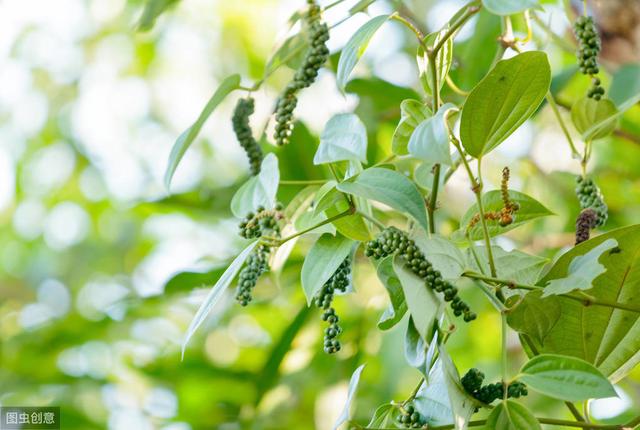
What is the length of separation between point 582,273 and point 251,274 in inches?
7.1

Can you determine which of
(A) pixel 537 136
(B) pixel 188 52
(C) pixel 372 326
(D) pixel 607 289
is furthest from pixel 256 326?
(D) pixel 607 289

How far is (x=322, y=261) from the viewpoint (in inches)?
18.3

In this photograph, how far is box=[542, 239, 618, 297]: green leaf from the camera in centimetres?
42

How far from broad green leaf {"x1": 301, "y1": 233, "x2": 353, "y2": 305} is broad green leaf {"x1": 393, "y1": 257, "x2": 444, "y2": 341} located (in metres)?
0.05

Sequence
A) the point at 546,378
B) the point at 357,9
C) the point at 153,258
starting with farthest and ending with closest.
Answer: the point at 153,258 < the point at 357,9 < the point at 546,378

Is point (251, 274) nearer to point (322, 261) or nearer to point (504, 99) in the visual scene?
point (322, 261)

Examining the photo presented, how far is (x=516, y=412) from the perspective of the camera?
42 centimetres

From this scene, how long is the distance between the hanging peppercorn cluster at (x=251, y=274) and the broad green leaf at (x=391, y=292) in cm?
7

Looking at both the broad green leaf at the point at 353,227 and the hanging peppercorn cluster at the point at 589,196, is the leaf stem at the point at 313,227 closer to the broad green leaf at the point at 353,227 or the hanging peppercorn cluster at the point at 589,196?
A: the broad green leaf at the point at 353,227

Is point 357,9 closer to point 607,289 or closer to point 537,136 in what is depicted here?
point 607,289

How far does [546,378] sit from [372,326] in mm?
745

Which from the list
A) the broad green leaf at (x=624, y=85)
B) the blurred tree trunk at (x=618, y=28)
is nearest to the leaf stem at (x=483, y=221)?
the broad green leaf at (x=624, y=85)

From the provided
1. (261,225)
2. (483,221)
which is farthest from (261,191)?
(483,221)

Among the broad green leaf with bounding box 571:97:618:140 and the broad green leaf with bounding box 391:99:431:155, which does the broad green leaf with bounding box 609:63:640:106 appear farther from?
the broad green leaf with bounding box 391:99:431:155
